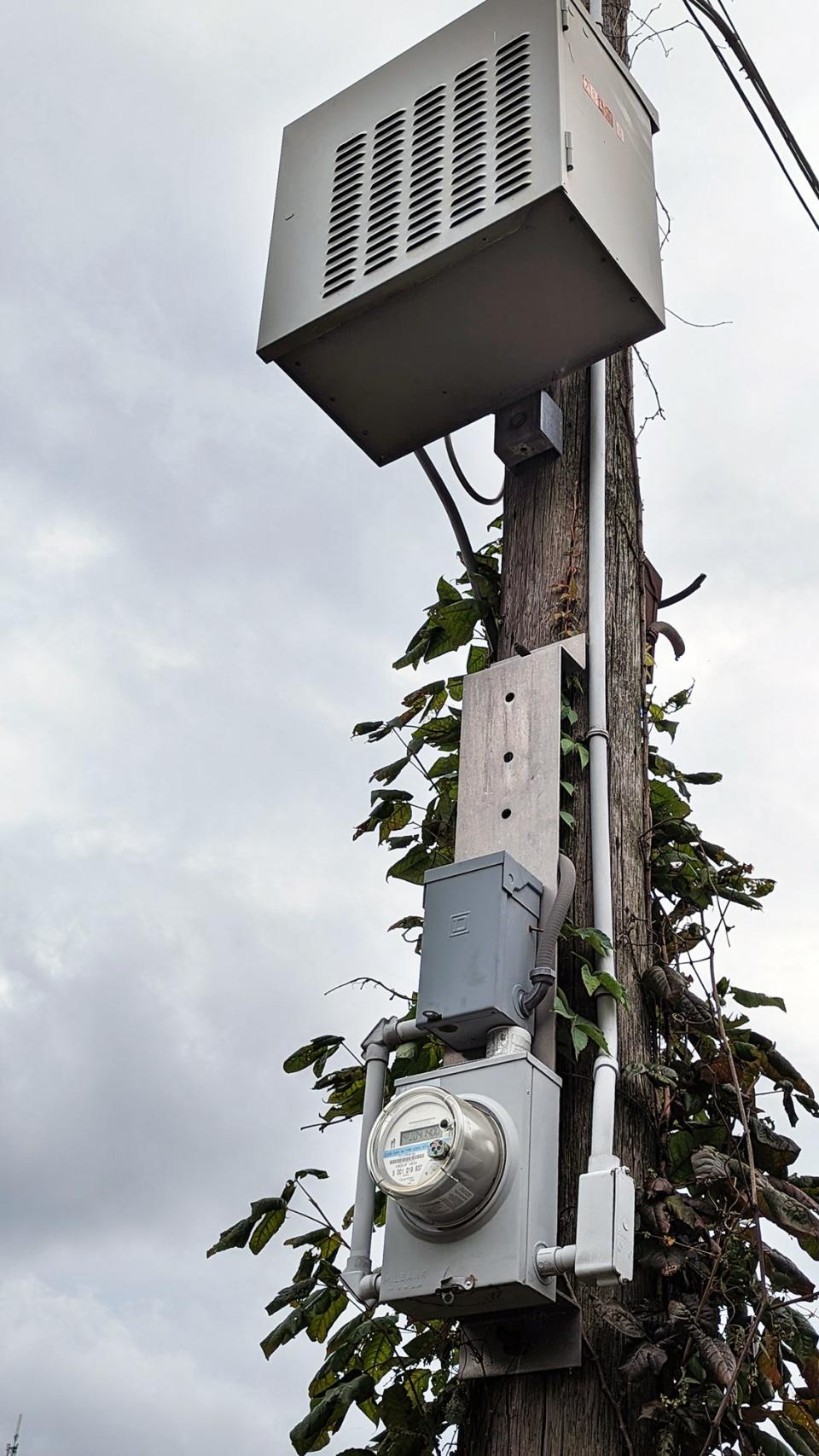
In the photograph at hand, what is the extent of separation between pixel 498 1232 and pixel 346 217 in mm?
1984

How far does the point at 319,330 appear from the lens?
2.94 meters

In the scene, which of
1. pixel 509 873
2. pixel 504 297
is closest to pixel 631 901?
pixel 509 873

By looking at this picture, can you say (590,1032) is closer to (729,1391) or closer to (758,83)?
(729,1391)

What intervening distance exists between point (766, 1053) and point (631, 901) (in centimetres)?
35

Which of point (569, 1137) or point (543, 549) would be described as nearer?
point (569, 1137)

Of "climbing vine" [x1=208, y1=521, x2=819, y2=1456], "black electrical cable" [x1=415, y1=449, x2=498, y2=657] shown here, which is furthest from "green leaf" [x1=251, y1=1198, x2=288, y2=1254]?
"black electrical cable" [x1=415, y1=449, x2=498, y2=657]

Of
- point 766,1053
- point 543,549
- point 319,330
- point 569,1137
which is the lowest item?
point 569,1137

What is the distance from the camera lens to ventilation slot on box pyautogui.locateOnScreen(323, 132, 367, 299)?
9.64ft

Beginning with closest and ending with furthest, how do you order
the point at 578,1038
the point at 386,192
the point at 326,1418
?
the point at 578,1038, the point at 326,1418, the point at 386,192

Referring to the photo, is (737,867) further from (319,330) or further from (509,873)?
(319,330)

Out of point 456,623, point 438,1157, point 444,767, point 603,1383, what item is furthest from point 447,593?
point 603,1383

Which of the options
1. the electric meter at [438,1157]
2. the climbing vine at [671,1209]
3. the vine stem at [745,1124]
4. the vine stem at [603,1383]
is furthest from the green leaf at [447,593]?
the vine stem at [603,1383]

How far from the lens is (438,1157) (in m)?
2.10

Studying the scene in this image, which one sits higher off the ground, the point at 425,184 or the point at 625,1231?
the point at 425,184
